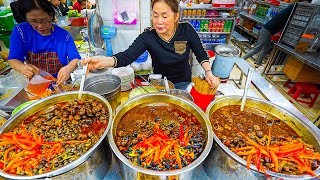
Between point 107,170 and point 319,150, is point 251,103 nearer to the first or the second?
point 319,150

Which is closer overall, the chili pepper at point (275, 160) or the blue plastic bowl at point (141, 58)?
the chili pepper at point (275, 160)

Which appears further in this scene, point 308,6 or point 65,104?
point 308,6

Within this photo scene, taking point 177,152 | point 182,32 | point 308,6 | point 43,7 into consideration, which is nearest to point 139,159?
point 177,152

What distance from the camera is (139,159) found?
0.98 m

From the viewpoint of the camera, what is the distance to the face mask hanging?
9.80 ft

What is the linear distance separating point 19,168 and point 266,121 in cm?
163

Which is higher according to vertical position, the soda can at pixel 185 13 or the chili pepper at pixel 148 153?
the chili pepper at pixel 148 153

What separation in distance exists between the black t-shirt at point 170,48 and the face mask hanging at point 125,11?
106cm

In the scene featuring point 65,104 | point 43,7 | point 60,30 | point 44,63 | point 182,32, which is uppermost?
point 43,7

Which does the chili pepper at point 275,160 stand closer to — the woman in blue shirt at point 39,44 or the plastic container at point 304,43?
the woman in blue shirt at point 39,44

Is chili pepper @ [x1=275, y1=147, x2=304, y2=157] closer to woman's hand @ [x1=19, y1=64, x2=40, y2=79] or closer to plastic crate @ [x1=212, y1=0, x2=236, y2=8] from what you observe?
woman's hand @ [x1=19, y1=64, x2=40, y2=79]

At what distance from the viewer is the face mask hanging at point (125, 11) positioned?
2.99 metres

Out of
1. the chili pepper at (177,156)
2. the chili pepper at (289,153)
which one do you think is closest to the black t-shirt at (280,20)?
the chili pepper at (289,153)

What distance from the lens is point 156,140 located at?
109 cm
